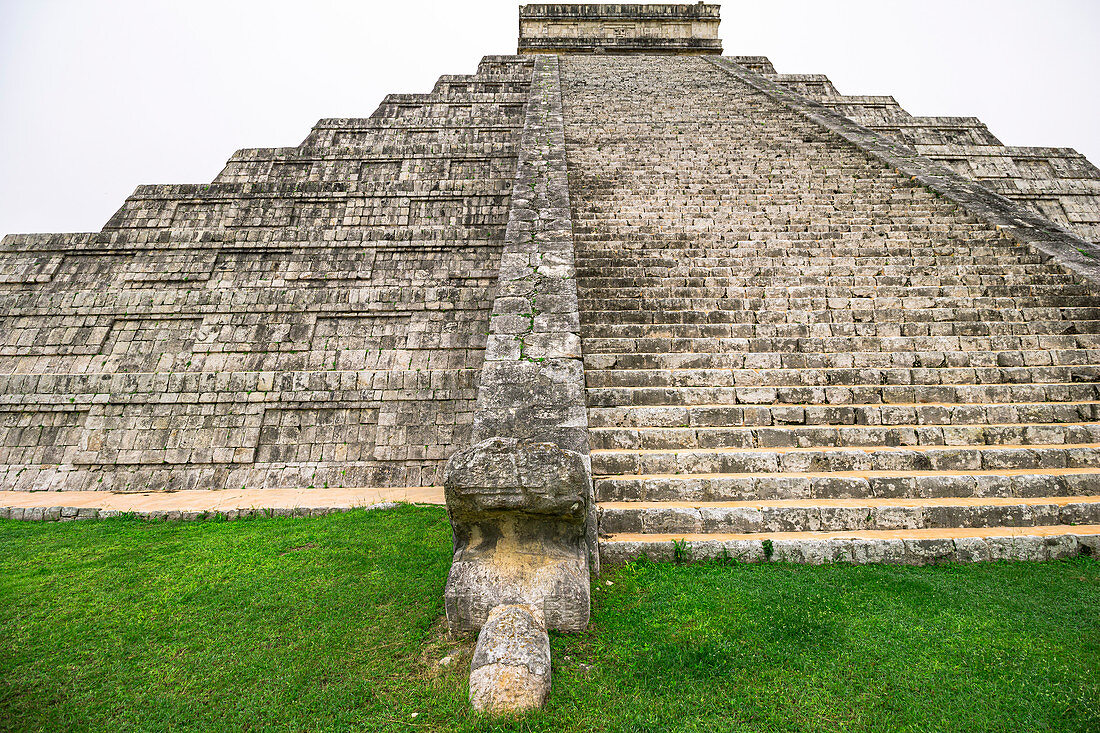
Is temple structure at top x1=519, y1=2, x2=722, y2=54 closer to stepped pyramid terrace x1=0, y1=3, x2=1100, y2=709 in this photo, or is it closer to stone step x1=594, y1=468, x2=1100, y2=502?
stepped pyramid terrace x1=0, y1=3, x2=1100, y2=709

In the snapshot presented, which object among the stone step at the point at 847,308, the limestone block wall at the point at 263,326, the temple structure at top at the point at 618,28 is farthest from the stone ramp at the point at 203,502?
the temple structure at top at the point at 618,28

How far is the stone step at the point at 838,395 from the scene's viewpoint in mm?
5195

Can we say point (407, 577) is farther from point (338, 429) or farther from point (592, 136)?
point (592, 136)

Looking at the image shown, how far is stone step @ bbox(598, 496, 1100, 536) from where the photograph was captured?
3.96m

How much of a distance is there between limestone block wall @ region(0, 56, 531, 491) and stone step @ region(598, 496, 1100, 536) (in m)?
3.98

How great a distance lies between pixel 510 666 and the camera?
8.11 ft

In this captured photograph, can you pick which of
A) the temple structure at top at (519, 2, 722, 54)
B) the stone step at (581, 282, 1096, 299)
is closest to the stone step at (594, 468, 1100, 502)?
the stone step at (581, 282, 1096, 299)

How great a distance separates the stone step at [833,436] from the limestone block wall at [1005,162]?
8431 millimetres

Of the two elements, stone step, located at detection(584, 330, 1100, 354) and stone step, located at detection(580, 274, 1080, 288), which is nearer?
stone step, located at detection(584, 330, 1100, 354)

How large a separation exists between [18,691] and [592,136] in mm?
11795

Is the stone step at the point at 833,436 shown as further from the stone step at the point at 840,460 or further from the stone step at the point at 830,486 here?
the stone step at the point at 830,486

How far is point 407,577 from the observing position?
12.5 feet

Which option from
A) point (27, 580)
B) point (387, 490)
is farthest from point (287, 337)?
point (27, 580)

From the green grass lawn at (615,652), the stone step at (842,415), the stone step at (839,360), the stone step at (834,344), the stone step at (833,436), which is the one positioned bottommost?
the green grass lawn at (615,652)
